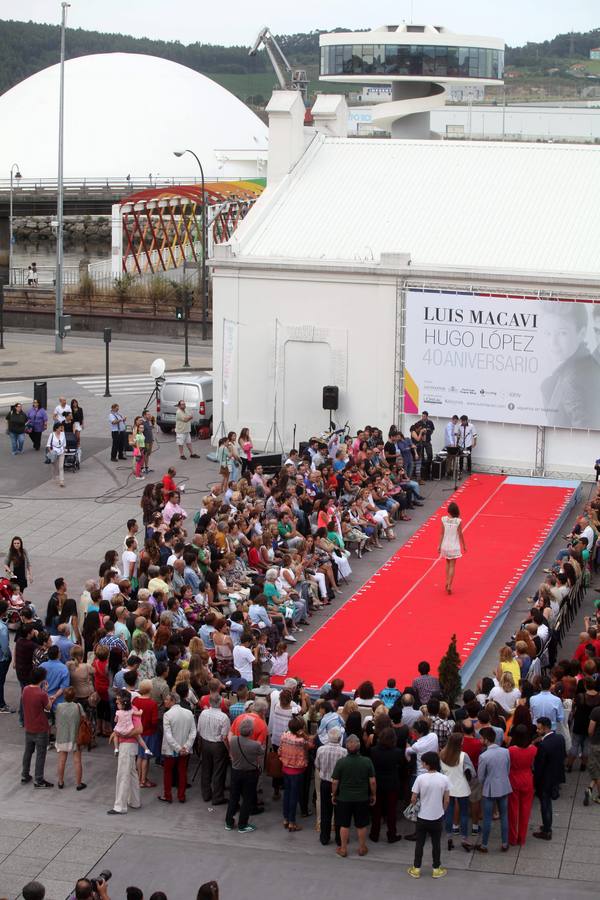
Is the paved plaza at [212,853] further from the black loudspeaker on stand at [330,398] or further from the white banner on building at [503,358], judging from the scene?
the black loudspeaker on stand at [330,398]

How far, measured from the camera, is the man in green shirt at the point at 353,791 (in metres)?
14.2

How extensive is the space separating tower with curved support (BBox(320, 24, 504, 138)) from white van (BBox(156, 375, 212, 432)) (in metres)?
27.0

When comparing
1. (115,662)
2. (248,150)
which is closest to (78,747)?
(115,662)

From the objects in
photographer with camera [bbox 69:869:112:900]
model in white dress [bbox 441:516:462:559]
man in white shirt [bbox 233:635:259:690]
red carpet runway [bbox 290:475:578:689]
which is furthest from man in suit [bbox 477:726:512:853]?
model in white dress [bbox 441:516:462:559]

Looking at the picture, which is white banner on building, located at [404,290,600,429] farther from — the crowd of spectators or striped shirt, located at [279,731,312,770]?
striped shirt, located at [279,731,312,770]

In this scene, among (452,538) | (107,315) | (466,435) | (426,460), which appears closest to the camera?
(452,538)

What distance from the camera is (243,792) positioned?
1506cm

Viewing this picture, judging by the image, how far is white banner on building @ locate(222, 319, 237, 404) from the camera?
3272 centimetres

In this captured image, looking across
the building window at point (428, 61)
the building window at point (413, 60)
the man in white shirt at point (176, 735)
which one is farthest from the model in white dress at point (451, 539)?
the building window at point (428, 61)

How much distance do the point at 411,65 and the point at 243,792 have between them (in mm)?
47928

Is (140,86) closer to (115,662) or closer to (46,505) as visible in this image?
(46,505)

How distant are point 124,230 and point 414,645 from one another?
50.1 metres

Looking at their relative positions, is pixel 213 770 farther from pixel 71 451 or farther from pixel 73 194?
pixel 73 194

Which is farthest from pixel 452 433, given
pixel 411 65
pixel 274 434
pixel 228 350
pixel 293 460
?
pixel 411 65
